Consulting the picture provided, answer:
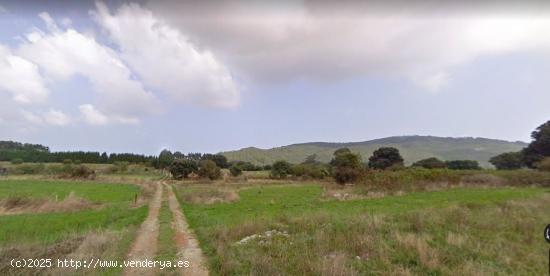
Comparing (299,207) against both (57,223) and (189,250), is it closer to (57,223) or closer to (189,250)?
(189,250)

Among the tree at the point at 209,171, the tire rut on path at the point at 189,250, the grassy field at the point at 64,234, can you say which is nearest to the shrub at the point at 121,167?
the tree at the point at 209,171

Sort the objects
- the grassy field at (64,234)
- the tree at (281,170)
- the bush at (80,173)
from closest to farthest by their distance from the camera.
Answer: the grassy field at (64,234), the bush at (80,173), the tree at (281,170)

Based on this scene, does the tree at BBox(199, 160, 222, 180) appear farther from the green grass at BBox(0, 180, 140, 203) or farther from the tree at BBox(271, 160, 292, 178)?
the green grass at BBox(0, 180, 140, 203)

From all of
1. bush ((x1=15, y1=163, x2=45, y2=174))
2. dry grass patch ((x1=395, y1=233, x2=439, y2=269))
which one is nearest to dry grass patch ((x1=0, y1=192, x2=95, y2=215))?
dry grass patch ((x1=395, y1=233, x2=439, y2=269))

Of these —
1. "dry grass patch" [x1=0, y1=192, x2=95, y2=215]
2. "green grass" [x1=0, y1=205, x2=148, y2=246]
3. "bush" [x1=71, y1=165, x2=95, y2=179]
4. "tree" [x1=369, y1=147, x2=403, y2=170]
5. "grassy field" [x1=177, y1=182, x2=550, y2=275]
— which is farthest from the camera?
"tree" [x1=369, y1=147, x2=403, y2=170]

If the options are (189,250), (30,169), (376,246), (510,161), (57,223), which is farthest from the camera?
(30,169)

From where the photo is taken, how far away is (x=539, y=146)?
72.7m

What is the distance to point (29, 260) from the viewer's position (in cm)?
977

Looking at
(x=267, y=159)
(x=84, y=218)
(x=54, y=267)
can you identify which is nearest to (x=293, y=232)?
(x=54, y=267)

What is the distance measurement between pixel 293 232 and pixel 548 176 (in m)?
51.7

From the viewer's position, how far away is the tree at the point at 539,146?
70.8 metres

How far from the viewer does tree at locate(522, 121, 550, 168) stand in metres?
70.8

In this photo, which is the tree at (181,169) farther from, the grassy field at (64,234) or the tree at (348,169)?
the grassy field at (64,234)

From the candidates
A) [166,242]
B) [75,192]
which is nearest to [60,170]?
[75,192]
